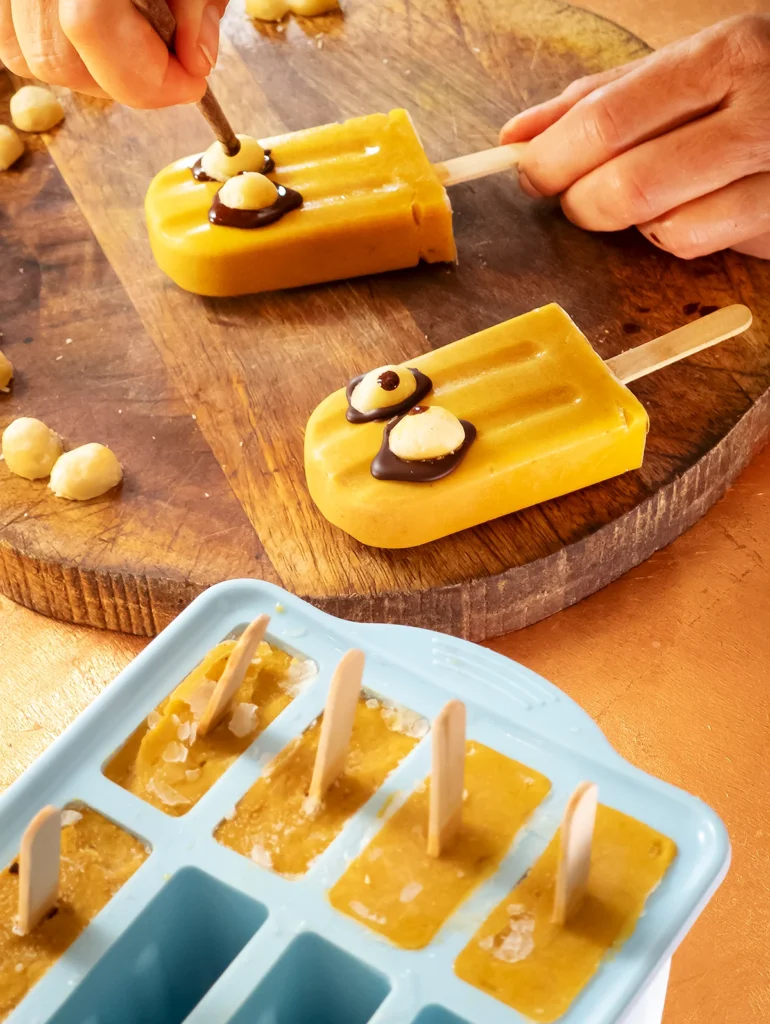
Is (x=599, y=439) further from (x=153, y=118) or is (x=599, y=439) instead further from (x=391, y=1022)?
(x=153, y=118)

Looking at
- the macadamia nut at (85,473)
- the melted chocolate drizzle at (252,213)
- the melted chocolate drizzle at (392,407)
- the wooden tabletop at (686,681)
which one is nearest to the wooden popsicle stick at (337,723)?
the wooden tabletop at (686,681)

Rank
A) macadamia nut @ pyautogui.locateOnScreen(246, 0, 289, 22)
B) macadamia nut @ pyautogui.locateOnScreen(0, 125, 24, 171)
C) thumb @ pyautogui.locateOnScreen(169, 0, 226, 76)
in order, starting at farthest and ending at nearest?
macadamia nut @ pyautogui.locateOnScreen(246, 0, 289, 22)
macadamia nut @ pyautogui.locateOnScreen(0, 125, 24, 171)
thumb @ pyautogui.locateOnScreen(169, 0, 226, 76)

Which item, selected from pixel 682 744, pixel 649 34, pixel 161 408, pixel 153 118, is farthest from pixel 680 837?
pixel 649 34

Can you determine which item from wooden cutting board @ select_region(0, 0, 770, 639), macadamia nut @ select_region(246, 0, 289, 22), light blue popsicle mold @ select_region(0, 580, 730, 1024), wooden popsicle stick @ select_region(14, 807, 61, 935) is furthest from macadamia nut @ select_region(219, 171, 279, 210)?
wooden popsicle stick @ select_region(14, 807, 61, 935)

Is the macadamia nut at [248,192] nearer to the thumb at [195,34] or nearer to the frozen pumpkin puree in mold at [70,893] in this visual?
the thumb at [195,34]

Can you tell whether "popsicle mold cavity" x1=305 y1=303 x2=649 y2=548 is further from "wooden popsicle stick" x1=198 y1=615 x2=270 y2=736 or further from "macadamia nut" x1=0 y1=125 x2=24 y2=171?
"macadamia nut" x1=0 y1=125 x2=24 y2=171

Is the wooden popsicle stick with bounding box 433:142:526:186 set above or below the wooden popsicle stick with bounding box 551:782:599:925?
below

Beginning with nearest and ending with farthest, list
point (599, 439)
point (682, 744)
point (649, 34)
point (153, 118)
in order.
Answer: point (682, 744) < point (599, 439) < point (153, 118) < point (649, 34)
